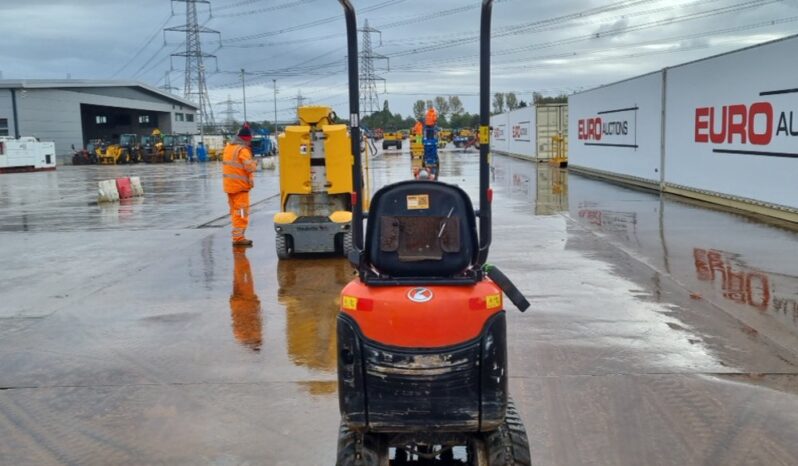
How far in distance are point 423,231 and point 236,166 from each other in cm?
848

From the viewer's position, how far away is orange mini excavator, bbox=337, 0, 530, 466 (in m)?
3.28

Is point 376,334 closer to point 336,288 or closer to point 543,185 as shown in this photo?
point 336,288

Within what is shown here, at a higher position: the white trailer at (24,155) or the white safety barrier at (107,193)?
the white trailer at (24,155)

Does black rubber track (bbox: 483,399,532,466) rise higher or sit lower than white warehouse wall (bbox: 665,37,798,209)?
lower

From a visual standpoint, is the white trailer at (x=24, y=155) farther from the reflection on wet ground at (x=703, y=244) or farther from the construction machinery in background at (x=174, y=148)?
the reflection on wet ground at (x=703, y=244)

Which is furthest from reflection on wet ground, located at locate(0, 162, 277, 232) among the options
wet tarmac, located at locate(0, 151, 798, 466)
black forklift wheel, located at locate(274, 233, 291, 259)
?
black forklift wheel, located at locate(274, 233, 291, 259)

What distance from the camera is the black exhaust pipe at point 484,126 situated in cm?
350

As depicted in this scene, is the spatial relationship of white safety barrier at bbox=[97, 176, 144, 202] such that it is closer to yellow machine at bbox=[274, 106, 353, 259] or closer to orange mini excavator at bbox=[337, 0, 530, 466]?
yellow machine at bbox=[274, 106, 353, 259]

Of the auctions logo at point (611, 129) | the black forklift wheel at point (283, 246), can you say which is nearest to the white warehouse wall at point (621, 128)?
the auctions logo at point (611, 129)

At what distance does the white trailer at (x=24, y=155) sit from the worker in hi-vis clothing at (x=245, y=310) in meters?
39.5

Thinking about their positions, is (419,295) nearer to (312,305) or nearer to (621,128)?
(312,305)

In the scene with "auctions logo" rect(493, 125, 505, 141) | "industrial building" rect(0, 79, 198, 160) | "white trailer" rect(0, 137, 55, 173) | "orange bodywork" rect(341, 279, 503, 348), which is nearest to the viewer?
"orange bodywork" rect(341, 279, 503, 348)

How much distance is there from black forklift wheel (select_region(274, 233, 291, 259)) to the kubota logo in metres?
7.45

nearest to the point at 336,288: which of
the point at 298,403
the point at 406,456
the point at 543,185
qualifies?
the point at 298,403
